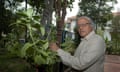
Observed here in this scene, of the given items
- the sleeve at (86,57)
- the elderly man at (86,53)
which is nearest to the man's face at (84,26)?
the elderly man at (86,53)

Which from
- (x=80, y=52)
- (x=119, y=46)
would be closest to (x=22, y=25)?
(x=80, y=52)

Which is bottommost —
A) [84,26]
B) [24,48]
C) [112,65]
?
[112,65]

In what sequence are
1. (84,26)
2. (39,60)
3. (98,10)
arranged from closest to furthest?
(39,60), (84,26), (98,10)

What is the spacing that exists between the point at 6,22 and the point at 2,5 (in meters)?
1.44

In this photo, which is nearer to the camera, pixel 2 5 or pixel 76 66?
pixel 76 66

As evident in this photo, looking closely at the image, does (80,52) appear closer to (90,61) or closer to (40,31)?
(90,61)

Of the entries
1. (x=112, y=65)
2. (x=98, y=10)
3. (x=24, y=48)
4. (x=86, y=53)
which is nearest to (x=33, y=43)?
(x=24, y=48)

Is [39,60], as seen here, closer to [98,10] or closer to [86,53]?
[86,53]

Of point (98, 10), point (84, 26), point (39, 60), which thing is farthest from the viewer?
point (98, 10)

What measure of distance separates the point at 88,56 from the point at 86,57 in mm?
21

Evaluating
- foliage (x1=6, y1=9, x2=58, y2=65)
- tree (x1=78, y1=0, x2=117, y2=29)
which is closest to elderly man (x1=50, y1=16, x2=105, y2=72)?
foliage (x1=6, y1=9, x2=58, y2=65)

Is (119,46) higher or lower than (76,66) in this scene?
lower

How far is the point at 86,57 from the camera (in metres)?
2.59

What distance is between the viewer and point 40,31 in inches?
105
